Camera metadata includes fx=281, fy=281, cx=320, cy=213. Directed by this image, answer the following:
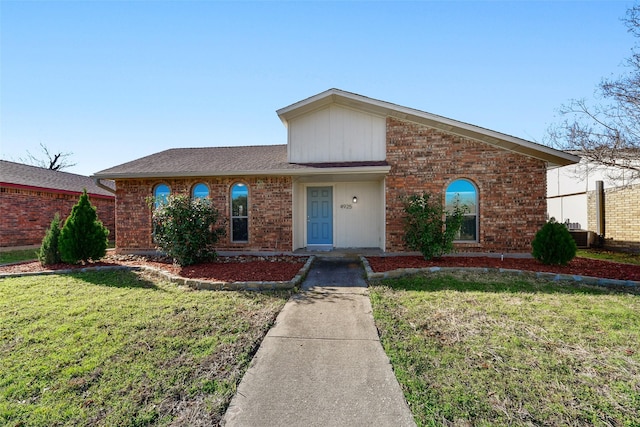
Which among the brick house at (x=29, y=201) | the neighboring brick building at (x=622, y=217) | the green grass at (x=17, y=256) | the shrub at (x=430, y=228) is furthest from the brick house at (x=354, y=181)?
the neighboring brick building at (x=622, y=217)

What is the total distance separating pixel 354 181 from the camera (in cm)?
1015

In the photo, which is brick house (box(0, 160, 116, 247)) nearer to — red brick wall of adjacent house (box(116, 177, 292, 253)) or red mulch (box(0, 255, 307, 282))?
red brick wall of adjacent house (box(116, 177, 292, 253))

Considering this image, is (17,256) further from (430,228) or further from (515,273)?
(515,273)

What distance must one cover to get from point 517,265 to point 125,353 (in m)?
8.71

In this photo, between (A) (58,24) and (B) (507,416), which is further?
(A) (58,24)

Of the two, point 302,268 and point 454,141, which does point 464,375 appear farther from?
point 454,141

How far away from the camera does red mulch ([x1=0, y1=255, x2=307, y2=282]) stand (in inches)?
258

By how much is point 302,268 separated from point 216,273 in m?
2.11

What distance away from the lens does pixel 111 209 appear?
16.9m

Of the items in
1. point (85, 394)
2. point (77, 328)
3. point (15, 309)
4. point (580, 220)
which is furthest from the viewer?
point (580, 220)

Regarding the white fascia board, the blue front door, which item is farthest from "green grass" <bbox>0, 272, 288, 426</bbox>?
the blue front door

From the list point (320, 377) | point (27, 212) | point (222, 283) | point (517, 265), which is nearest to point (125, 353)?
point (320, 377)

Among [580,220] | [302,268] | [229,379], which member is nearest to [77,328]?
[229,379]

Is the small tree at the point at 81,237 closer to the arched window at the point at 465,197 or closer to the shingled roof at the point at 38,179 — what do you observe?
the shingled roof at the point at 38,179
